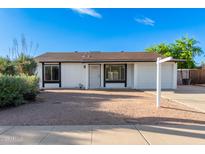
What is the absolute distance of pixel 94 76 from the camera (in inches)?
922

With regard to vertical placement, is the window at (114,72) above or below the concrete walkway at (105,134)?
above

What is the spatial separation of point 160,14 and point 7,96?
616 inches

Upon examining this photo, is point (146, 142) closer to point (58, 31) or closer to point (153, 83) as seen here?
point (153, 83)

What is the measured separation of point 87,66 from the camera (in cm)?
2217

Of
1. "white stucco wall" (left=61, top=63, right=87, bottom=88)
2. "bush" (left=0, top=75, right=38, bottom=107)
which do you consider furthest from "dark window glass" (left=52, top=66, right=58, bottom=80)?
"bush" (left=0, top=75, right=38, bottom=107)

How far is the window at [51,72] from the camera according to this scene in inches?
908

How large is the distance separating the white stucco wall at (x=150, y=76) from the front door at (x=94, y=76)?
3.75 metres

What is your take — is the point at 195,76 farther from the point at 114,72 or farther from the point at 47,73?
the point at 47,73

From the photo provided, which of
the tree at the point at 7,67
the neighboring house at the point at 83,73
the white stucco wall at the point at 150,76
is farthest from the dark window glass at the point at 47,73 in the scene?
the white stucco wall at the point at 150,76

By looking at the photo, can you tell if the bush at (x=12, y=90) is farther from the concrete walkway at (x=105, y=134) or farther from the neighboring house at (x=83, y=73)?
the neighboring house at (x=83, y=73)

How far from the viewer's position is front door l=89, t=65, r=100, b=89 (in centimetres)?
2331

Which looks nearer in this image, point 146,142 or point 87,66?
point 146,142
